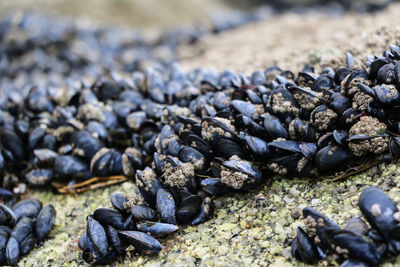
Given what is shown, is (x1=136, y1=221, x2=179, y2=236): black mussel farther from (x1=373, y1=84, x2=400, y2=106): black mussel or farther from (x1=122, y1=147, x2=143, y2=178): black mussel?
(x1=373, y1=84, x2=400, y2=106): black mussel

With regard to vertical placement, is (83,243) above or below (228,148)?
below

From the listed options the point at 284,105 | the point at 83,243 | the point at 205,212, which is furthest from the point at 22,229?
the point at 284,105

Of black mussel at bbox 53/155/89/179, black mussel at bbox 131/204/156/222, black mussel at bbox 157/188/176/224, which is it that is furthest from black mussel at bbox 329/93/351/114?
black mussel at bbox 53/155/89/179

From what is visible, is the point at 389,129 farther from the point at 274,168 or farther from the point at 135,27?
the point at 135,27

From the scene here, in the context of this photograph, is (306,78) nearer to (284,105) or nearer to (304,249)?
(284,105)

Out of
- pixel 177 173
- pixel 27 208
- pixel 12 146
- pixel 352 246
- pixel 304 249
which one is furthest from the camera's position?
pixel 12 146

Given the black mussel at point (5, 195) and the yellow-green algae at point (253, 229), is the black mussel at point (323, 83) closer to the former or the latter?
the yellow-green algae at point (253, 229)

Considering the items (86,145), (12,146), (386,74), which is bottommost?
(12,146)
